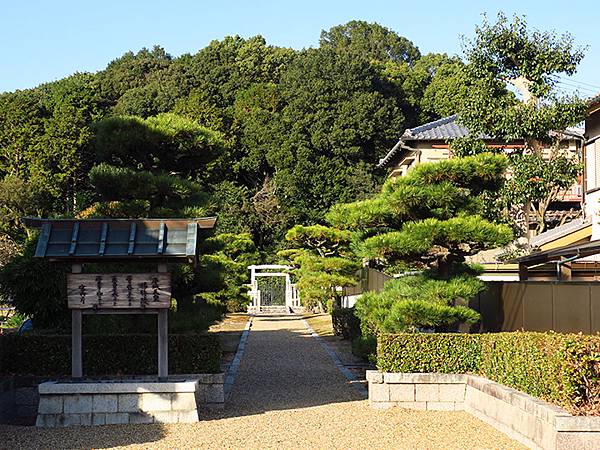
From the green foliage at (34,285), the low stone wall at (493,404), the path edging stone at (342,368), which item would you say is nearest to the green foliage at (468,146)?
the path edging stone at (342,368)

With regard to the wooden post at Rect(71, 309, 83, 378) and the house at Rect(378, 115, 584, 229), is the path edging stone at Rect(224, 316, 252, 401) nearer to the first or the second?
the wooden post at Rect(71, 309, 83, 378)

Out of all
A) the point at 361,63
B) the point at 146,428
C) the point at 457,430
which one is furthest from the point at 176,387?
the point at 361,63

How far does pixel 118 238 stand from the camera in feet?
33.4

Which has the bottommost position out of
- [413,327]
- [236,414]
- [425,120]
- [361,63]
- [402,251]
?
[236,414]

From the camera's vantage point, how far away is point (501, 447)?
8.18 metres

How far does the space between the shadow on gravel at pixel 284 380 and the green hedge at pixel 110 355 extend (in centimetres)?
82

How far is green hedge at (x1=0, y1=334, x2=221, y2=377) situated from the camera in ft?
36.6

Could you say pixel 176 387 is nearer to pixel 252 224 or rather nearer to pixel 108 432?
pixel 108 432

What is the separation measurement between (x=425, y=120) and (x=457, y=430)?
117ft

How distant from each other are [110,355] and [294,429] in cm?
325

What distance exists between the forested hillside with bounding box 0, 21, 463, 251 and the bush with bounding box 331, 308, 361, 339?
42.6 ft

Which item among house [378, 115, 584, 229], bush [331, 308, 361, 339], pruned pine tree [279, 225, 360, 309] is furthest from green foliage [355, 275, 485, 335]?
house [378, 115, 584, 229]

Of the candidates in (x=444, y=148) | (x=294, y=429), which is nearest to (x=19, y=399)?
(x=294, y=429)

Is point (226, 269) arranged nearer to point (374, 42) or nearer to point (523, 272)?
point (523, 272)
